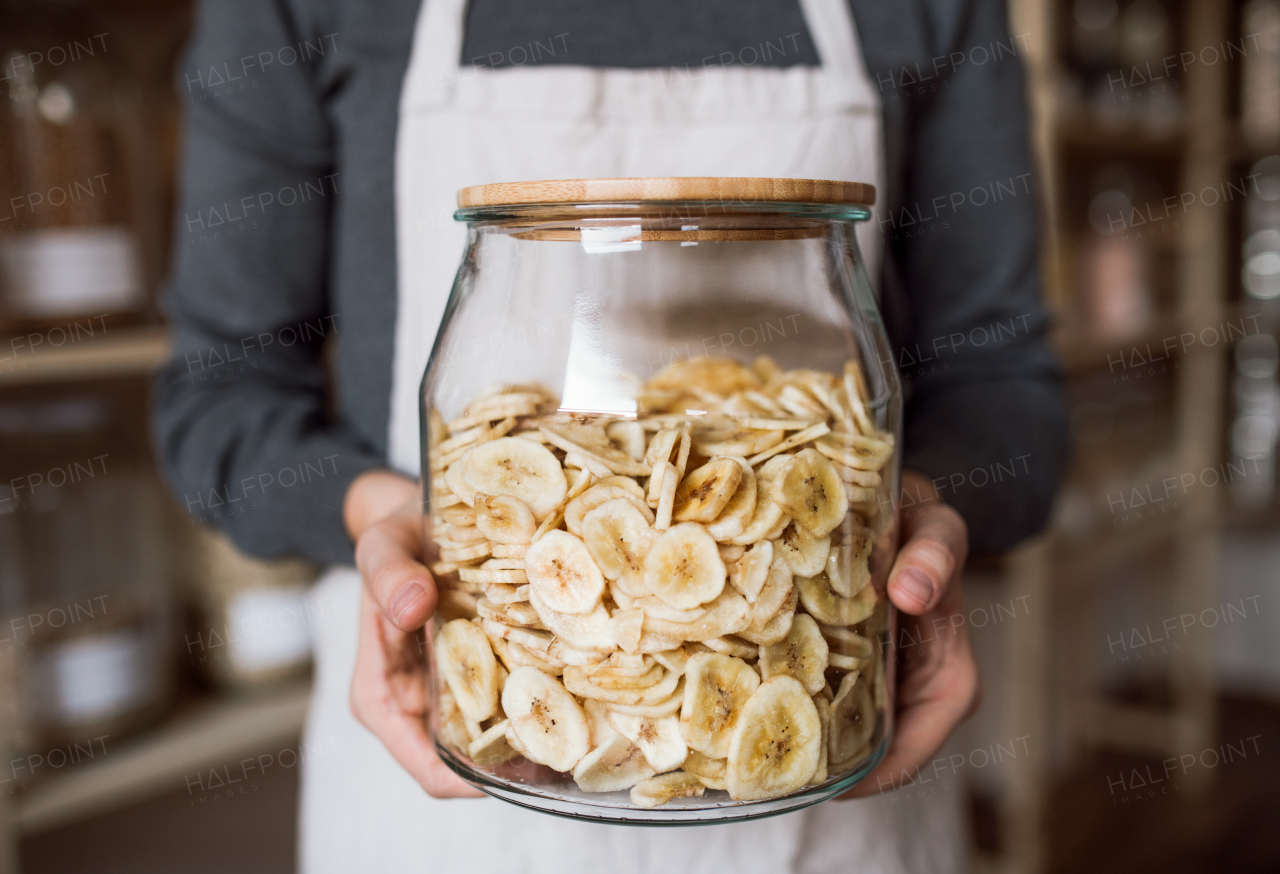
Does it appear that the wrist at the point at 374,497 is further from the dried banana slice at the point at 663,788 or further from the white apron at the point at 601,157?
the dried banana slice at the point at 663,788

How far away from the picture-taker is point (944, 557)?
1.56 feet

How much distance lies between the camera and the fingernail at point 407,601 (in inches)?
17.2

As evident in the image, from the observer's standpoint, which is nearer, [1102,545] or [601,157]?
[601,157]

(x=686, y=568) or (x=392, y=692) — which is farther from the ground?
(x=686, y=568)

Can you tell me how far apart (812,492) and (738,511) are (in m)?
0.03

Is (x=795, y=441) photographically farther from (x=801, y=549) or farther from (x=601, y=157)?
(x=601, y=157)

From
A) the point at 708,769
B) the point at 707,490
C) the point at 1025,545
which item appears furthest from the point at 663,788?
the point at 1025,545

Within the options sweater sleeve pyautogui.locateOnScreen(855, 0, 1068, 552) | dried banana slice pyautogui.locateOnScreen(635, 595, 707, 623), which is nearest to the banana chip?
dried banana slice pyautogui.locateOnScreen(635, 595, 707, 623)

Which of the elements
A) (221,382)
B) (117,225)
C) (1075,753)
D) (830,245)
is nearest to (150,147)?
(117,225)

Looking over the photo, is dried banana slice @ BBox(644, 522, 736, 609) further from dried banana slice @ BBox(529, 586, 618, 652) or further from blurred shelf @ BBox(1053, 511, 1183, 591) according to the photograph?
blurred shelf @ BBox(1053, 511, 1183, 591)

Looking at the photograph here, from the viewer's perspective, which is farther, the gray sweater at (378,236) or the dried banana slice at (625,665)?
the gray sweater at (378,236)

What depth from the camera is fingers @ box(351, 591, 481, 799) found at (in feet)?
1.74

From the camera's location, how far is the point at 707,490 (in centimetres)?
39

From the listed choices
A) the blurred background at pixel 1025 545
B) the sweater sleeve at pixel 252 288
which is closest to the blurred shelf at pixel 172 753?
the blurred background at pixel 1025 545
